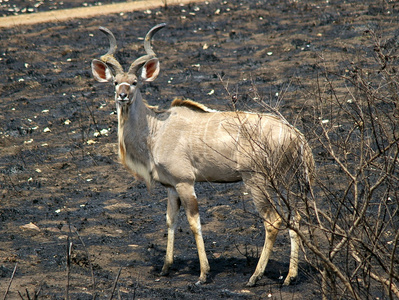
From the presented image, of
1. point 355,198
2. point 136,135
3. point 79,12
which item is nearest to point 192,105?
point 136,135

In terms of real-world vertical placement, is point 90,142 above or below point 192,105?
below

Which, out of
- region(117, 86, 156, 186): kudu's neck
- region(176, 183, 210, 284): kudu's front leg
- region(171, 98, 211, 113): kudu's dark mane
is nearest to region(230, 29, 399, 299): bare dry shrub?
region(176, 183, 210, 284): kudu's front leg

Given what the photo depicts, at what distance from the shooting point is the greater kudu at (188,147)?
21.6 feet

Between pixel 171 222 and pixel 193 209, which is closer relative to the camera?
pixel 193 209

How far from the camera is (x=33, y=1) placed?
20.7 metres

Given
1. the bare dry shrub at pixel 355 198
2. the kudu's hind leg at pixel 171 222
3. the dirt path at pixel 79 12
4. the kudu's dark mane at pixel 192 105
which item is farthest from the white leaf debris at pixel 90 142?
the dirt path at pixel 79 12

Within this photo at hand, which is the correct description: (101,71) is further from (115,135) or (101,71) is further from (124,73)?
(115,135)

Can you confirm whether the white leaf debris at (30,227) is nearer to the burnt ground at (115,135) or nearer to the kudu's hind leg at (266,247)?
the burnt ground at (115,135)

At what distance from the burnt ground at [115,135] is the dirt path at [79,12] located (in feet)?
1.96

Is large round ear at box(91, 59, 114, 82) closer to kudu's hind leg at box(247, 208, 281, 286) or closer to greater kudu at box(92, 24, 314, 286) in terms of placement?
greater kudu at box(92, 24, 314, 286)

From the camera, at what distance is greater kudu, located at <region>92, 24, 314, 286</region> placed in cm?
659

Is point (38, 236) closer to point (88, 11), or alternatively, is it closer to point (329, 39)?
point (329, 39)

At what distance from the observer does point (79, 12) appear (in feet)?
60.1

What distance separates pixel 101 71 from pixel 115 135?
356 centimetres
